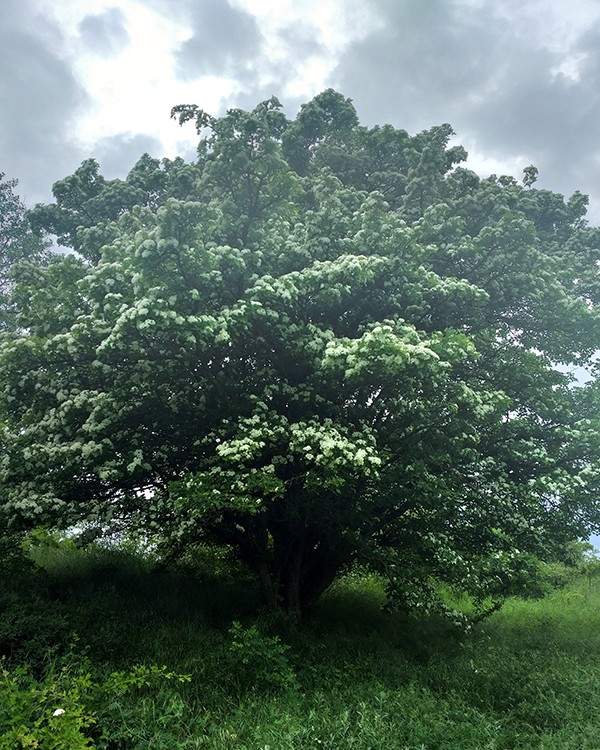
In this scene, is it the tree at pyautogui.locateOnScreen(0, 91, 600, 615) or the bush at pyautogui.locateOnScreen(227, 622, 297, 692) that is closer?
the bush at pyautogui.locateOnScreen(227, 622, 297, 692)

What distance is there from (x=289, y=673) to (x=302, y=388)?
20.9 feet

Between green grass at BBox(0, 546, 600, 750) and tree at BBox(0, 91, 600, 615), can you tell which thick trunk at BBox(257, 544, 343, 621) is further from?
green grass at BBox(0, 546, 600, 750)

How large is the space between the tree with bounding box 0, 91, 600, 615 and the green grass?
1.86m

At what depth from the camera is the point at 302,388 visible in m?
13.9

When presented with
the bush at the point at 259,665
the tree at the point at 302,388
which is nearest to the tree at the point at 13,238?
the tree at the point at 302,388

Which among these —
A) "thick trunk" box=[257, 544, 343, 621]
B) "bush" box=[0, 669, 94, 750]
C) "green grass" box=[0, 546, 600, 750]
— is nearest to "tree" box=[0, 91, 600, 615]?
"thick trunk" box=[257, 544, 343, 621]

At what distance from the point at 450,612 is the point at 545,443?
5726 millimetres

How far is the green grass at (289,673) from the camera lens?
853 cm

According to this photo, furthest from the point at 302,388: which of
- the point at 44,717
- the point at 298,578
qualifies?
the point at 44,717

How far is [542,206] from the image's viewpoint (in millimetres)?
20953

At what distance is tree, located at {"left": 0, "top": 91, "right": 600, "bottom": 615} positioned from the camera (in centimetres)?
1172

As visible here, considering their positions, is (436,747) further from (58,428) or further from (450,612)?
(58,428)

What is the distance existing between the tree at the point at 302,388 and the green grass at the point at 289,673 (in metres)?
1.86

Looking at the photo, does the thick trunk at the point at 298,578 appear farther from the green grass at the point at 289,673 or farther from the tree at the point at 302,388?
the green grass at the point at 289,673
